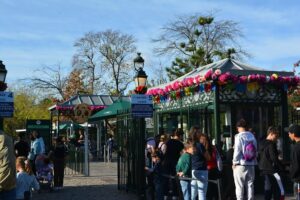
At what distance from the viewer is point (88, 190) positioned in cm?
1458

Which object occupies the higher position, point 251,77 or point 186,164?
point 251,77

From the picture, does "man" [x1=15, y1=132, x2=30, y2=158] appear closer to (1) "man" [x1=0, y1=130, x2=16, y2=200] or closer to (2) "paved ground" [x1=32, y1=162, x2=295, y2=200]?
(2) "paved ground" [x1=32, y1=162, x2=295, y2=200]

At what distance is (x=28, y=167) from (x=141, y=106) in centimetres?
314

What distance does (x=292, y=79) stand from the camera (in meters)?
13.1

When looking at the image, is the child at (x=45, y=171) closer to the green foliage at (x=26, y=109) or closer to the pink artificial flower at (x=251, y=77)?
the pink artificial flower at (x=251, y=77)

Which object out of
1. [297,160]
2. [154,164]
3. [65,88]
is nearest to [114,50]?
[65,88]

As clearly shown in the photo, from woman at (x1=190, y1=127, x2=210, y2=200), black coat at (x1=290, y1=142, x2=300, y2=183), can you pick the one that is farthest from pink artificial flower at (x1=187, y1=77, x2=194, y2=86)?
black coat at (x1=290, y1=142, x2=300, y2=183)

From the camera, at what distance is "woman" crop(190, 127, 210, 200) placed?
9141 millimetres

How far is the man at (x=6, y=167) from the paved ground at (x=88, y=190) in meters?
6.07

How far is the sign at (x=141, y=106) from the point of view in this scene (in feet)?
37.3

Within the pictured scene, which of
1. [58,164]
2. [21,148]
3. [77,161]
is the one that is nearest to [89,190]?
[58,164]

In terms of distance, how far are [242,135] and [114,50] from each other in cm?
4346

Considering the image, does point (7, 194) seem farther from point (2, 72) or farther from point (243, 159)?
point (2, 72)

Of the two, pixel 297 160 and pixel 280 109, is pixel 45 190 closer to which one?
pixel 280 109
